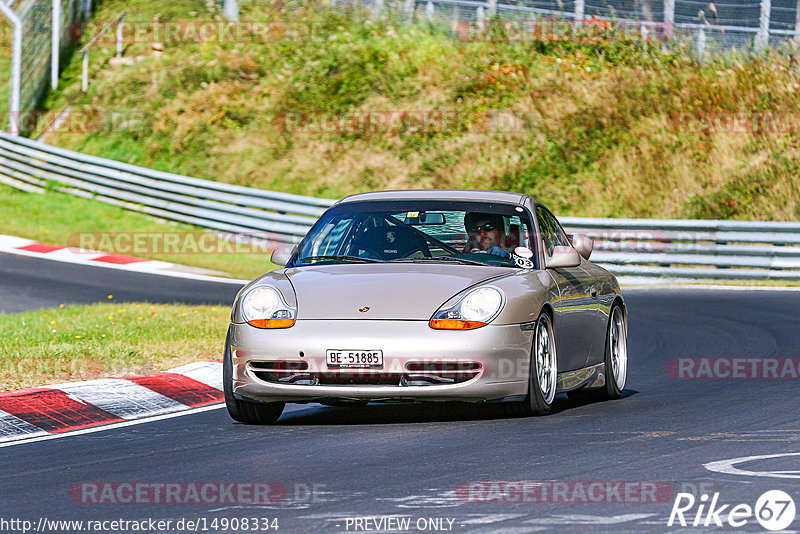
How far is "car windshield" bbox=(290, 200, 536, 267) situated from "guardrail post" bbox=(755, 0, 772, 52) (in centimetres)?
2254

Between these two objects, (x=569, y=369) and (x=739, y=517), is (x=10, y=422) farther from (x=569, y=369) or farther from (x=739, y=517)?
(x=739, y=517)

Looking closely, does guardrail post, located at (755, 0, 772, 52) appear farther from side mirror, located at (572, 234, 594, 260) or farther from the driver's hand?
the driver's hand

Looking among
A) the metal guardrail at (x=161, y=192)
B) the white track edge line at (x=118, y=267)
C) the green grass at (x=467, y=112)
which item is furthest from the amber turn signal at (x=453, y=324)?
the green grass at (x=467, y=112)

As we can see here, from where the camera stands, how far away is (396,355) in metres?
7.61

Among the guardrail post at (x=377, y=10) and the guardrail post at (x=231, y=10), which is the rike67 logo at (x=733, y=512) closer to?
the guardrail post at (x=377, y=10)

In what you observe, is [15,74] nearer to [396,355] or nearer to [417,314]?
[417,314]

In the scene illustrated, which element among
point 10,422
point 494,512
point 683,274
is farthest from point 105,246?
point 494,512

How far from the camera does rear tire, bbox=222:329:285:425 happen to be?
26.5 feet

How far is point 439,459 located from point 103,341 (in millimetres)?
5674

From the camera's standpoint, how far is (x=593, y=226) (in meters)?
22.1

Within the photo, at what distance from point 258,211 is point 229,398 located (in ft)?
52.7
